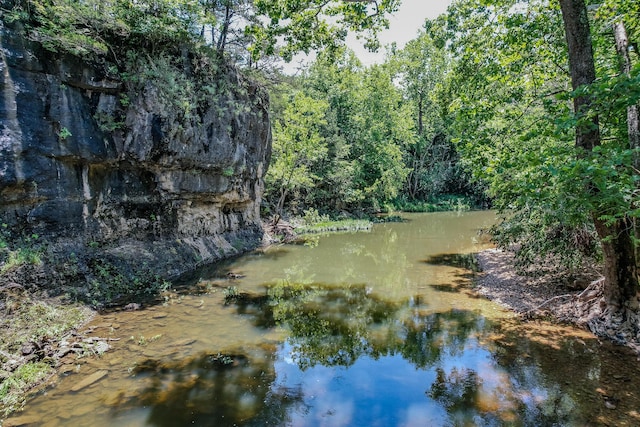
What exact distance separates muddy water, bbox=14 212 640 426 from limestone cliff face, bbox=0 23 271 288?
2937mm

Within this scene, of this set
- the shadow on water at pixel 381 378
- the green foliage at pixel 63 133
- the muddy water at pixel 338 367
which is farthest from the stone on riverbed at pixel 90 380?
the green foliage at pixel 63 133

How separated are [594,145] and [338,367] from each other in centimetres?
560

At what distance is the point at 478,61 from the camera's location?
9.81m

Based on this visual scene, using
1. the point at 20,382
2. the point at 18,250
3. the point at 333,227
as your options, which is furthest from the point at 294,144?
the point at 20,382

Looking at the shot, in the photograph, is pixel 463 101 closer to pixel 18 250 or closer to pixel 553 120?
pixel 553 120

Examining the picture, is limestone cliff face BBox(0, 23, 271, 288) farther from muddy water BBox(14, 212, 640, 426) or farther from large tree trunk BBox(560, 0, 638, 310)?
large tree trunk BBox(560, 0, 638, 310)

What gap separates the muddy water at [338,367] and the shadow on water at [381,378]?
26 mm

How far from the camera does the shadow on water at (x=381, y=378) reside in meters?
4.89

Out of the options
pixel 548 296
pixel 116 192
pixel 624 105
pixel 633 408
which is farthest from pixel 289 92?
pixel 633 408

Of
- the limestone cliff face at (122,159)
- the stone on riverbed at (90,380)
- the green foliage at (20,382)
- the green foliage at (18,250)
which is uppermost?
the limestone cliff face at (122,159)

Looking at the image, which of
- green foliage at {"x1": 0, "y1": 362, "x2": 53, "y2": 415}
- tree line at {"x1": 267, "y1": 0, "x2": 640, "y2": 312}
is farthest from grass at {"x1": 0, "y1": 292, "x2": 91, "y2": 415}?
tree line at {"x1": 267, "y1": 0, "x2": 640, "y2": 312}

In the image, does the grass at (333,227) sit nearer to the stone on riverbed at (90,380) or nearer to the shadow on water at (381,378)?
the shadow on water at (381,378)

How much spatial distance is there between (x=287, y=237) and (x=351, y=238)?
3.60 m

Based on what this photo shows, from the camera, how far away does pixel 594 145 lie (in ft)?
19.1
